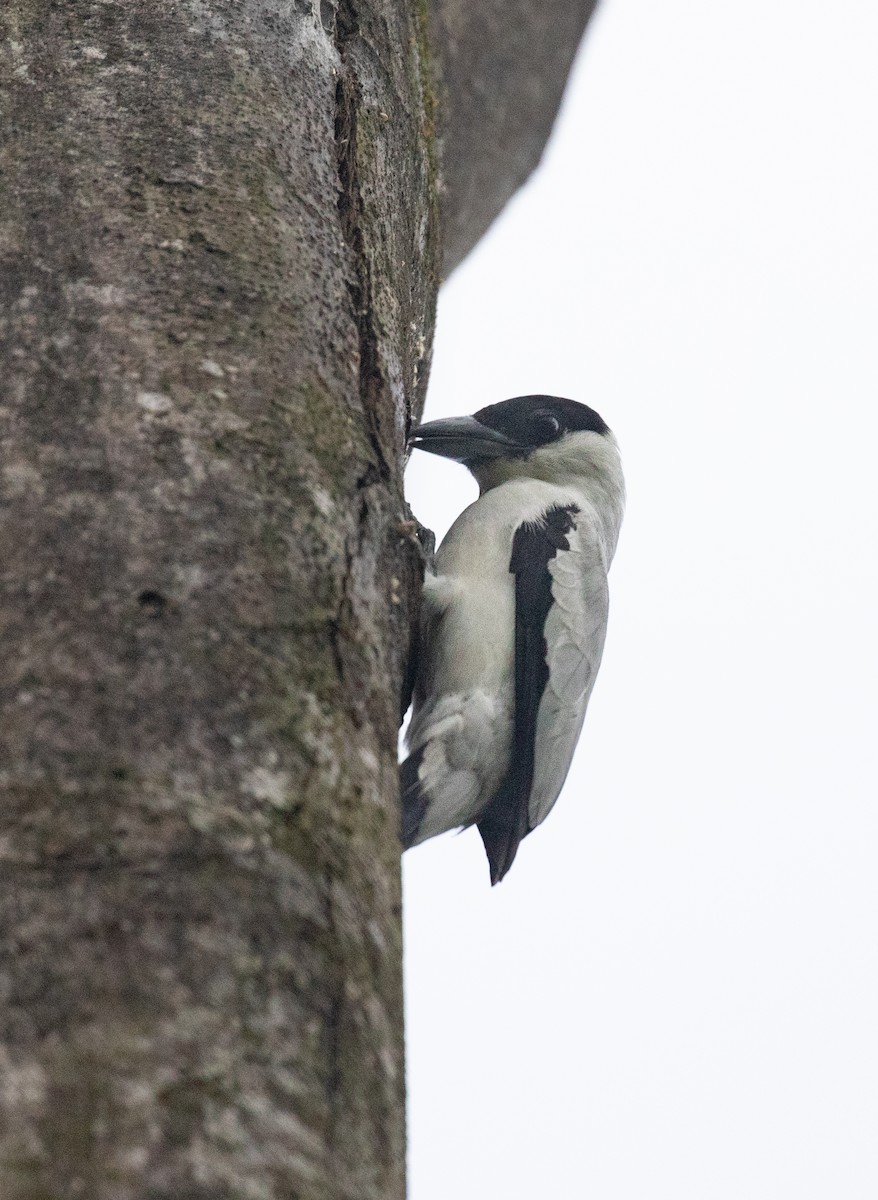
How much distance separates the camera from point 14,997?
4.62ft

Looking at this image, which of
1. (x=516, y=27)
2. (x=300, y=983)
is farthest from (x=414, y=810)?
(x=516, y=27)

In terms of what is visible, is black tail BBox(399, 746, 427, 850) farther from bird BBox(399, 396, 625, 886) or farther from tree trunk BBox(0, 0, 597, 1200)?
tree trunk BBox(0, 0, 597, 1200)

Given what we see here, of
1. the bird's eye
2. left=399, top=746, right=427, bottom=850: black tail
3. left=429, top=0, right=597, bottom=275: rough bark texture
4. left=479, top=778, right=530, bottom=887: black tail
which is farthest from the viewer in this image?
left=429, top=0, right=597, bottom=275: rough bark texture

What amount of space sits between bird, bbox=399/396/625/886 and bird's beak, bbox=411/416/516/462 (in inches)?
6.6

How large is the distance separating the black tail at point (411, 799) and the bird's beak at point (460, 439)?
1.25 m

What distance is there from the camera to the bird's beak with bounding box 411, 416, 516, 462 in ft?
13.3

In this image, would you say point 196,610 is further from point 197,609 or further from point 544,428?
point 544,428

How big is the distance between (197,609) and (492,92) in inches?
146

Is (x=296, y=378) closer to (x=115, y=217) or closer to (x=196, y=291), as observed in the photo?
(x=196, y=291)

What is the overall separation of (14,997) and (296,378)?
105 cm

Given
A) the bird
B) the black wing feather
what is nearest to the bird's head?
the bird

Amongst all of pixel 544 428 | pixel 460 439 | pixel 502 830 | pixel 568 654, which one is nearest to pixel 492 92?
pixel 544 428

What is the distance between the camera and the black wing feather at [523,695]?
125 inches

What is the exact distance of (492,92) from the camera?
507cm
